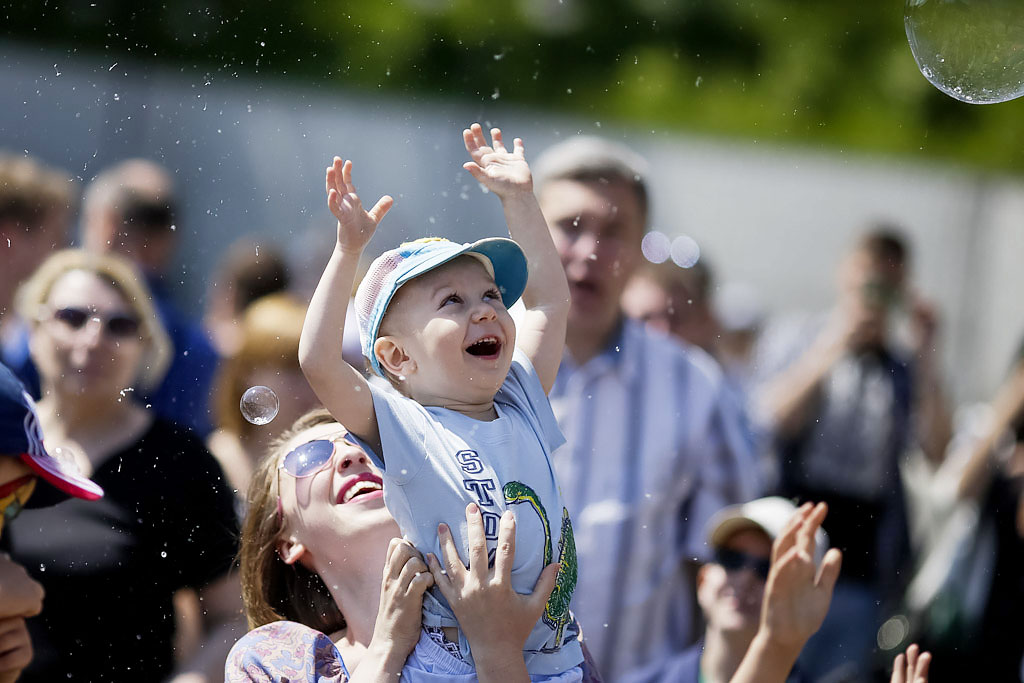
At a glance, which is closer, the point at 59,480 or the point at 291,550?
the point at 291,550

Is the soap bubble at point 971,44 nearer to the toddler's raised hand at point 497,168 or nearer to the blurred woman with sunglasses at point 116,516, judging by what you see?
the toddler's raised hand at point 497,168

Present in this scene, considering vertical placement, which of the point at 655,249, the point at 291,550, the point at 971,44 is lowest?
the point at 291,550

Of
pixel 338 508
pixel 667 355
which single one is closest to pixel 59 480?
pixel 338 508

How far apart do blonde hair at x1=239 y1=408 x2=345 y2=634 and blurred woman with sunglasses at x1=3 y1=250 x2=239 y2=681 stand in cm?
17

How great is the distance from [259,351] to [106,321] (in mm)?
446

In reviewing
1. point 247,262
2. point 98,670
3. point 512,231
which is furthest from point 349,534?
point 247,262

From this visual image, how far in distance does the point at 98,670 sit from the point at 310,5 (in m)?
1.76

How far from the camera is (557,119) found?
32.2 ft

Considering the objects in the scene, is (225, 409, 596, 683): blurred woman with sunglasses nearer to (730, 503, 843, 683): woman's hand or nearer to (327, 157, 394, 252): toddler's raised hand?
(327, 157, 394, 252): toddler's raised hand

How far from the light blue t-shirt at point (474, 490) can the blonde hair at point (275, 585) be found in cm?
35

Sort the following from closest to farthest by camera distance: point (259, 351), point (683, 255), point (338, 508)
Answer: point (338, 508) < point (259, 351) < point (683, 255)

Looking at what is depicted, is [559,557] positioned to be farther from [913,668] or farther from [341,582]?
[913,668]

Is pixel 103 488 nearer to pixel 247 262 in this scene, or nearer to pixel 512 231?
pixel 512 231

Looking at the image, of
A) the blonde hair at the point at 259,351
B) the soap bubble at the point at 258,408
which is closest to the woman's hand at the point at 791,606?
the soap bubble at the point at 258,408
